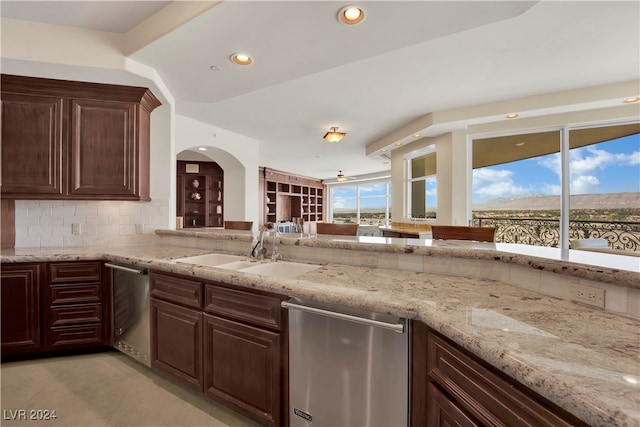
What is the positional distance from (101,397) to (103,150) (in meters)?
1.94

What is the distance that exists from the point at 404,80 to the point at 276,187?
246 inches

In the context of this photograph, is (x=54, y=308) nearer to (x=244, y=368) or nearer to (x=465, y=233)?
(x=244, y=368)

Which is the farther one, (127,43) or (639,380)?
(127,43)

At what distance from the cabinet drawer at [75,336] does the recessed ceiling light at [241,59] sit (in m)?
2.40

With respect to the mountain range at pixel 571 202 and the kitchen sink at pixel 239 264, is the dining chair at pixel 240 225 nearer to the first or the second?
the kitchen sink at pixel 239 264

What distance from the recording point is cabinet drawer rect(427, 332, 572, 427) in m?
0.68

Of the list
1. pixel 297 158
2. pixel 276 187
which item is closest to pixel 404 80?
pixel 297 158

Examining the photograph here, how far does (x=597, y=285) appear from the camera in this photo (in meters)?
1.01

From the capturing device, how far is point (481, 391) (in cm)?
82

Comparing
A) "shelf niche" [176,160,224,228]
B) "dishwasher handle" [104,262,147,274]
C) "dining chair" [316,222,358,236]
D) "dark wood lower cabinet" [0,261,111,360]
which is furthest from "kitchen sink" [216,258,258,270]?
"shelf niche" [176,160,224,228]

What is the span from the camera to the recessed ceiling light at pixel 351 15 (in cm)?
154

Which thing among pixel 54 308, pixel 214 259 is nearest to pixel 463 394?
pixel 214 259

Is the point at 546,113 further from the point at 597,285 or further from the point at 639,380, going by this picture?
the point at 639,380

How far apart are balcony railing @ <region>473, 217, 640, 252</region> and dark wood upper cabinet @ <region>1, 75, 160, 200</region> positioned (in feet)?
14.9
